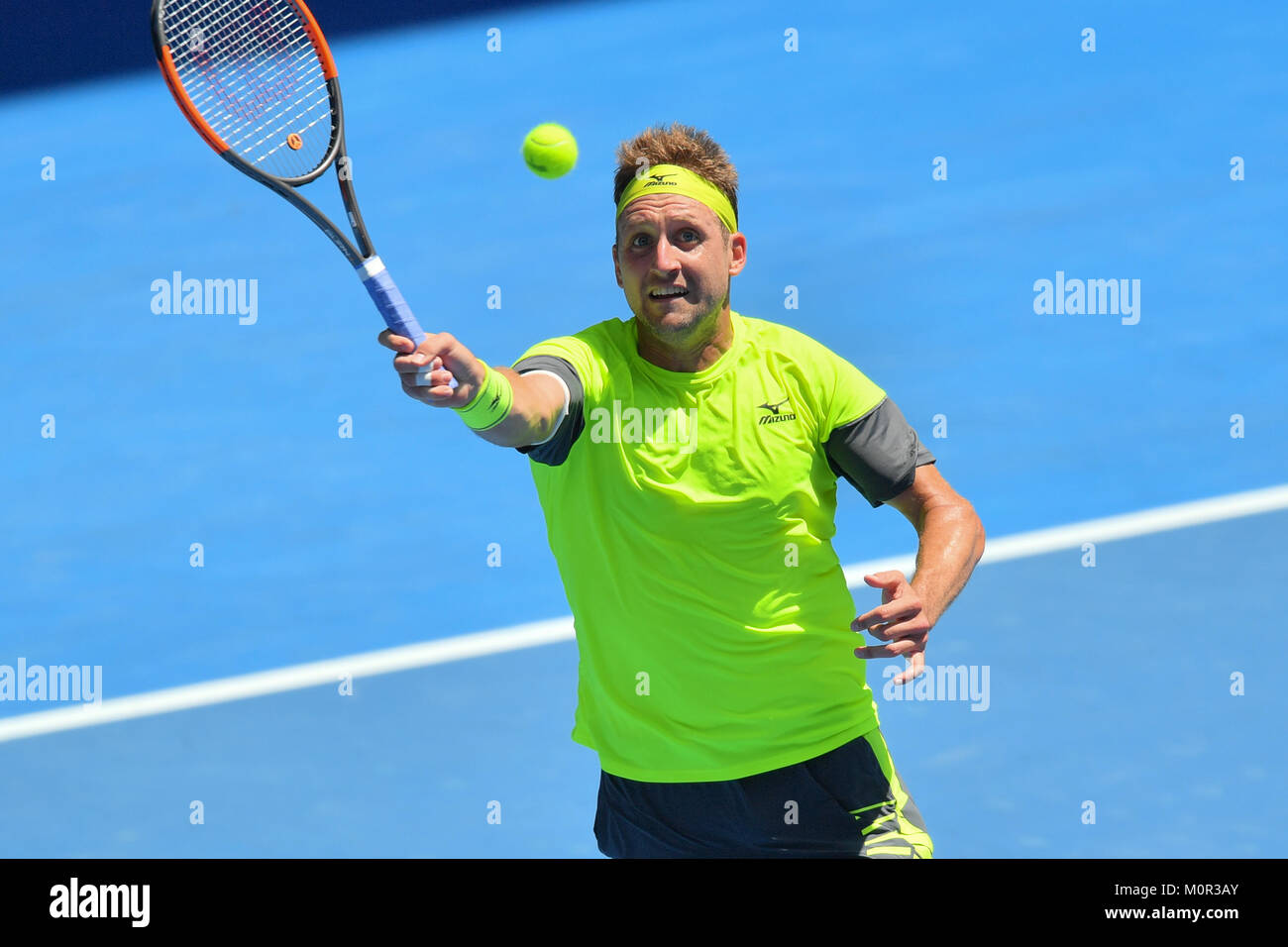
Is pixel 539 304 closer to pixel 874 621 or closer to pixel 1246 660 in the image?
pixel 1246 660

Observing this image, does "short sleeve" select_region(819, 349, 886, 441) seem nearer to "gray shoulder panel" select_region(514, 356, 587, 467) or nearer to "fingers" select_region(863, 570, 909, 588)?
"fingers" select_region(863, 570, 909, 588)

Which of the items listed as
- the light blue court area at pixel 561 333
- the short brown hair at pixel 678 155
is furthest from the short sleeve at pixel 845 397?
the light blue court area at pixel 561 333

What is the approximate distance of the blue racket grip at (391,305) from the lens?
4.51m

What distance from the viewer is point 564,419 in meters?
4.89

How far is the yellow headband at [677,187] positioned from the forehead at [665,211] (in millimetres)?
17

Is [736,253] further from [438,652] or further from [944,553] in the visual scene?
[438,652]

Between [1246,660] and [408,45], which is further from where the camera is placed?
[408,45]

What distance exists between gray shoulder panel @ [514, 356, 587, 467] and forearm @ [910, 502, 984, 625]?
953 millimetres

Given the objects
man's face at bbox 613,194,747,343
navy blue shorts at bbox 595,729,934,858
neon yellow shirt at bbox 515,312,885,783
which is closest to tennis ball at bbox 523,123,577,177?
man's face at bbox 613,194,747,343

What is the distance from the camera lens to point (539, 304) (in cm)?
1085

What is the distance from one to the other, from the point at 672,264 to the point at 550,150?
156 cm

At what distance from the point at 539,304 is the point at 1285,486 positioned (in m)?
4.12

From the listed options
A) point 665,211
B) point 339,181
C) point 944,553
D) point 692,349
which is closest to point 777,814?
point 944,553
